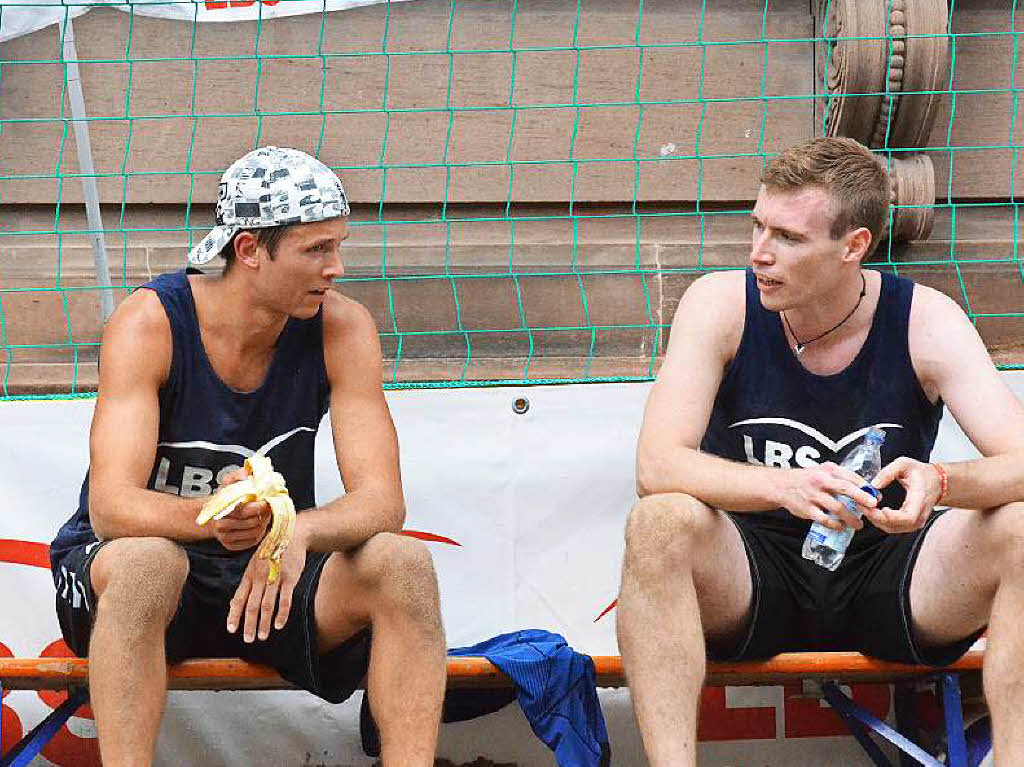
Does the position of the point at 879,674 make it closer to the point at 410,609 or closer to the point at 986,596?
the point at 986,596

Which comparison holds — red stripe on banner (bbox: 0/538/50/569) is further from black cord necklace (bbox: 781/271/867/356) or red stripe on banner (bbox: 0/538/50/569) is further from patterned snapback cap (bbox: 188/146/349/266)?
black cord necklace (bbox: 781/271/867/356)

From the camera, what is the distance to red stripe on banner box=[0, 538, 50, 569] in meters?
4.01

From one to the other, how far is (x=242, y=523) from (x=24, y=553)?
121 centimetres

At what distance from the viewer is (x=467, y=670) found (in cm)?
347

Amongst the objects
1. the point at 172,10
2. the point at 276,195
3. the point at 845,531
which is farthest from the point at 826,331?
the point at 172,10

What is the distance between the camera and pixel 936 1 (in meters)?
4.82

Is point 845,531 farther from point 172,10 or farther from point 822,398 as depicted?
point 172,10

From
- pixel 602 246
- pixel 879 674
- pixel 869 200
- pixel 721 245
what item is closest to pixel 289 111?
pixel 602 246

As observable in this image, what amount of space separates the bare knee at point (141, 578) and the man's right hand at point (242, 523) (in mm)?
113

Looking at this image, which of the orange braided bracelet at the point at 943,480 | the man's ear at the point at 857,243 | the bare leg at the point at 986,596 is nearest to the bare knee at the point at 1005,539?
the bare leg at the point at 986,596

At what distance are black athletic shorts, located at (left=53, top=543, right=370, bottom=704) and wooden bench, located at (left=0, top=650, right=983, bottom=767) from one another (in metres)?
0.05

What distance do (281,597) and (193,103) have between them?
241 centimetres

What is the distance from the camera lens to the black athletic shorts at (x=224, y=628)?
3330mm

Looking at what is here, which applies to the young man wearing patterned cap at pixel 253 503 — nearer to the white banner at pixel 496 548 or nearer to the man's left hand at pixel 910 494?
the white banner at pixel 496 548
